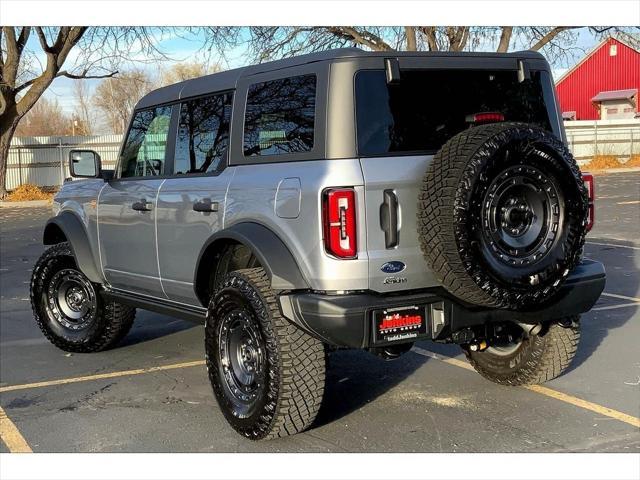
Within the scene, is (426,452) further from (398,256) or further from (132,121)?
(132,121)

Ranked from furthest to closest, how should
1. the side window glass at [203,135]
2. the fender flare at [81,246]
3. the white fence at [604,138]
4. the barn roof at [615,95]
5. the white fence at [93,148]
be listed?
the barn roof at [615,95] < the white fence at [604,138] < the white fence at [93,148] < the fender flare at [81,246] < the side window glass at [203,135]

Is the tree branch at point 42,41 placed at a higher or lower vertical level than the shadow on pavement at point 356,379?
higher

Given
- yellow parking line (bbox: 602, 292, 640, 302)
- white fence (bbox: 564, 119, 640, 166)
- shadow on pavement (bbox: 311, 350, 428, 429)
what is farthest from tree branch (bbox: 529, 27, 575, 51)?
shadow on pavement (bbox: 311, 350, 428, 429)

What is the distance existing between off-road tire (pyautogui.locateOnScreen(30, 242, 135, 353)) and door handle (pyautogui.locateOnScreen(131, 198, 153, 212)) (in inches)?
41.3

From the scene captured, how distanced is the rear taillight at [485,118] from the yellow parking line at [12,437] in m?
3.02

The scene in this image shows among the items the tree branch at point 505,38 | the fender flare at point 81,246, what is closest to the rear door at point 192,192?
the fender flare at point 81,246

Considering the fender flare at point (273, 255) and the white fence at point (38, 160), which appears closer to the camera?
the fender flare at point (273, 255)

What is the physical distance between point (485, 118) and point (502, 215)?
596 millimetres

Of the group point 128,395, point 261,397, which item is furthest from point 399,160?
point 128,395

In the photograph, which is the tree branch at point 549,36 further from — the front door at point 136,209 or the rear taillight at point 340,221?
the rear taillight at point 340,221

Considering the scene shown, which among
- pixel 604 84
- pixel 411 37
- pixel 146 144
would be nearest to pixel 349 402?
pixel 146 144

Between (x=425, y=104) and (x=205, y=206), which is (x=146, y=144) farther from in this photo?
(x=425, y=104)

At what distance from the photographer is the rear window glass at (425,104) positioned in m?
4.27

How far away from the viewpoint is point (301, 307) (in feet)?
13.6
